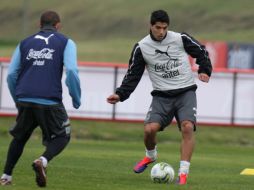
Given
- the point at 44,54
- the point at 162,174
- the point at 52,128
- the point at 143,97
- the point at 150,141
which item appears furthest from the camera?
the point at 143,97

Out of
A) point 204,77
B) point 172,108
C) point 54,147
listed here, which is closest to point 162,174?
point 172,108

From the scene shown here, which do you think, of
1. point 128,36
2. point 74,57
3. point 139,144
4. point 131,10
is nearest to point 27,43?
point 74,57

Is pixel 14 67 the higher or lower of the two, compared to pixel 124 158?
higher

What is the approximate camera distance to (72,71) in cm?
1113

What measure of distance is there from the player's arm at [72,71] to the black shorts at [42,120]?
26cm

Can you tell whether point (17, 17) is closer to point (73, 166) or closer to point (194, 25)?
point (194, 25)

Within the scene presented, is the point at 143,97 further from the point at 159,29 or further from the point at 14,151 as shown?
the point at 14,151

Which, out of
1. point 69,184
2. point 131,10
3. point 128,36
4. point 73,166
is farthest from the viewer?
point 131,10

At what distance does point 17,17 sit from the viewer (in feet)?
298

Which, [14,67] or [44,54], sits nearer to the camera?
[44,54]

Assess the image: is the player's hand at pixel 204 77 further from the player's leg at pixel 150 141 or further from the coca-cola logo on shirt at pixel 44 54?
the coca-cola logo on shirt at pixel 44 54

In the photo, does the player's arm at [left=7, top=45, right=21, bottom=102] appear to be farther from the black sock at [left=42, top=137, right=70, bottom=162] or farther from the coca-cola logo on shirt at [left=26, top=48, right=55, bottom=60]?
the black sock at [left=42, top=137, right=70, bottom=162]

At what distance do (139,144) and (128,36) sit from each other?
58.6 m

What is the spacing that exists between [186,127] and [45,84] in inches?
84.9
